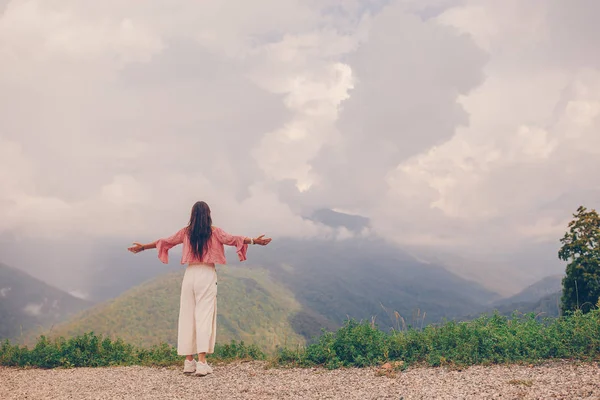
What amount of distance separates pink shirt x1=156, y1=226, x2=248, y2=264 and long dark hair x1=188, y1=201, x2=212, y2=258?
0.11 meters

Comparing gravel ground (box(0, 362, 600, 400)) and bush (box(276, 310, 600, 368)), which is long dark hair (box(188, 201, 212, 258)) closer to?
gravel ground (box(0, 362, 600, 400))

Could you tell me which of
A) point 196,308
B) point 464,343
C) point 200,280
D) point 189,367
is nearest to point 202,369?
point 189,367

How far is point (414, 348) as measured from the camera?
11625 mm

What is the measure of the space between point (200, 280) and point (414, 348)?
5.02m

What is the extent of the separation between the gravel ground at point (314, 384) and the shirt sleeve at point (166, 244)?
267 centimetres

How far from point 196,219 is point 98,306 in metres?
146

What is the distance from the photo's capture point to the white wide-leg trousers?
1193 centimetres

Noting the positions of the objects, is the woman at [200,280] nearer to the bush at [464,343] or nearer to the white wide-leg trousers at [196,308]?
the white wide-leg trousers at [196,308]

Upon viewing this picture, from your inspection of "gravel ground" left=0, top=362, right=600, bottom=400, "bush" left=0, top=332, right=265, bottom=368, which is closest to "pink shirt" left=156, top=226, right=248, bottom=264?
"gravel ground" left=0, top=362, right=600, bottom=400

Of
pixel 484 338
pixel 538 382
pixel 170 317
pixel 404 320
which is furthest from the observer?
pixel 170 317

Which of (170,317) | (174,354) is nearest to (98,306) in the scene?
(170,317)

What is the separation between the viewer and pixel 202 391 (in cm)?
1036

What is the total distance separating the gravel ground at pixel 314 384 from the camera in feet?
29.4

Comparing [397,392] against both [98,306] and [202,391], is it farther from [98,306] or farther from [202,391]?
[98,306]
